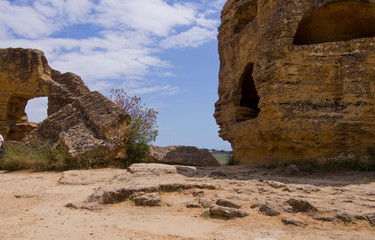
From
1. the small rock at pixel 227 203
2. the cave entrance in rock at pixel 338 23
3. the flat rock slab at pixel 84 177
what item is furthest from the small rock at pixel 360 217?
the cave entrance in rock at pixel 338 23

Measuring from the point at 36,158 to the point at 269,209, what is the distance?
17.4ft

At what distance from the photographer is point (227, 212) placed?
324 centimetres

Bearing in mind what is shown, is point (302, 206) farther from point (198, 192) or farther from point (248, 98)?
point (248, 98)

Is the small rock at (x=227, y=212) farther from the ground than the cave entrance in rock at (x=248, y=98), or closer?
closer

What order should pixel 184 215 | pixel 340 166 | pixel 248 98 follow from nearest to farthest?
pixel 184 215
pixel 340 166
pixel 248 98

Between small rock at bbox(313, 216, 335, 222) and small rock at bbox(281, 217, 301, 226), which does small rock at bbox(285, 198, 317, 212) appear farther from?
small rock at bbox(281, 217, 301, 226)

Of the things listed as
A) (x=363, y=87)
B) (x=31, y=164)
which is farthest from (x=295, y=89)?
(x=31, y=164)

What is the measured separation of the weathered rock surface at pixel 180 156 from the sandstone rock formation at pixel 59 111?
0.79 metres

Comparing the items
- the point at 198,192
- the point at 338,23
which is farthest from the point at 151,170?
the point at 338,23

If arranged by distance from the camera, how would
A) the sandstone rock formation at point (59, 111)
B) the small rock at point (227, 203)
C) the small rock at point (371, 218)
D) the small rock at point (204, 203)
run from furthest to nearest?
the sandstone rock formation at point (59, 111), the small rock at point (204, 203), the small rock at point (227, 203), the small rock at point (371, 218)

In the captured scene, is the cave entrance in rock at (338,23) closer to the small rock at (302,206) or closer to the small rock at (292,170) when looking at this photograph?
the small rock at (292,170)

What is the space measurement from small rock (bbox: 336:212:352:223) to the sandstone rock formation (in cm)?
507

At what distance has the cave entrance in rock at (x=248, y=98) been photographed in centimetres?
886

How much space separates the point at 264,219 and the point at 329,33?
6.10 meters
